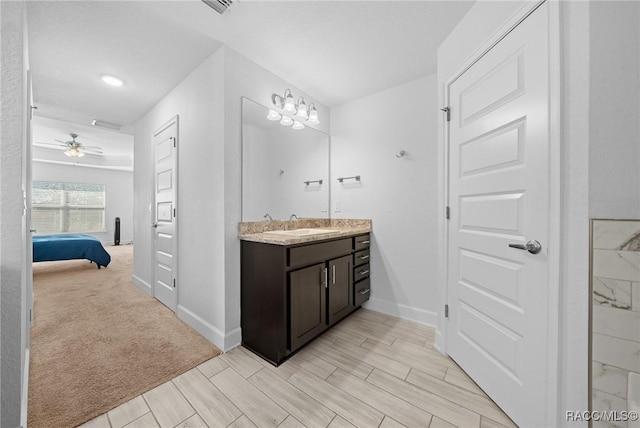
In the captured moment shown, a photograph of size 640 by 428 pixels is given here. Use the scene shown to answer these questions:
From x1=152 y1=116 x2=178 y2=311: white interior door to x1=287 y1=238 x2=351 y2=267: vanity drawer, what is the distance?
59.6 inches

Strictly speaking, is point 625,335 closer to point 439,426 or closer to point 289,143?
point 439,426

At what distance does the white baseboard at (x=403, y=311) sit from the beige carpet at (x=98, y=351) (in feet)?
A: 5.47

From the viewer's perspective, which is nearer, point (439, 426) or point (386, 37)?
point (439, 426)

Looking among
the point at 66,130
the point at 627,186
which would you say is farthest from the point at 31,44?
the point at 627,186

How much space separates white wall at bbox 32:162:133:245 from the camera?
251 inches

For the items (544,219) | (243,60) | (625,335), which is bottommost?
(625,335)

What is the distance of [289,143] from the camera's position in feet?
8.52

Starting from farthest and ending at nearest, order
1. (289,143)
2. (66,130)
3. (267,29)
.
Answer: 1. (66,130)
2. (289,143)
3. (267,29)

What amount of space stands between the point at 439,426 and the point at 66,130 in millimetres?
6482

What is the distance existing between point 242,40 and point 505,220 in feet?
7.23

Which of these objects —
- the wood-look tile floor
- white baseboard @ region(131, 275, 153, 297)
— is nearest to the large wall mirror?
the wood-look tile floor

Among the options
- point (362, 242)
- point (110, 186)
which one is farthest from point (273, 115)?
point (110, 186)

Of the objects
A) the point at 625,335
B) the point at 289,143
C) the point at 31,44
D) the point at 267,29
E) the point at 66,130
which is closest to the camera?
the point at 625,335

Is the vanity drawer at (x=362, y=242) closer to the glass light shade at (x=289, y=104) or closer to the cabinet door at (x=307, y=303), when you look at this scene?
the cabinet door at (x=307, y=303)
